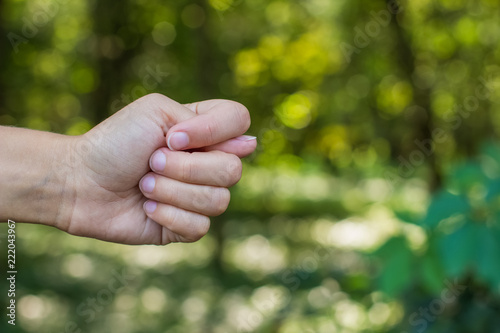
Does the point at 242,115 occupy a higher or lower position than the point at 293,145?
lower

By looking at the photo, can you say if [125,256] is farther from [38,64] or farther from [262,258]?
[38,64]

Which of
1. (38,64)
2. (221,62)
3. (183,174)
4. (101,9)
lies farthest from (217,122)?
(38,64)

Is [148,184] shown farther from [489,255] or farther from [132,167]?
[489,255]

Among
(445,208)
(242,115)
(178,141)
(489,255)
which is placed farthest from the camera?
(445,208)

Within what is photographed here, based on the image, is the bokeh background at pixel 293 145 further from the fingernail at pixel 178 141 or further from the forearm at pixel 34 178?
the forearm at pixel 34 178

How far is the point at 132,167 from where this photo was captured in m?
1.60

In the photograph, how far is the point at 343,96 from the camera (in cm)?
1027

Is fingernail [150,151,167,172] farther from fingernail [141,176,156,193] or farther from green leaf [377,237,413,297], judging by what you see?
green leaf [377,237,413,297]

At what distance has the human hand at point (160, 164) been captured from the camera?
156 centimetres

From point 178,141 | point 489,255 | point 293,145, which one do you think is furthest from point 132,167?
point 293,145

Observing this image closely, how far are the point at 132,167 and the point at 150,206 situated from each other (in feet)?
0.42

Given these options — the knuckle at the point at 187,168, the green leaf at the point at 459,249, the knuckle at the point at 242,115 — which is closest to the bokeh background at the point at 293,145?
the green leaf at the point at 459,249

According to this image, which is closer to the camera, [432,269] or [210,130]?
[210,130]

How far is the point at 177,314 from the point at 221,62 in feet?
13.0
